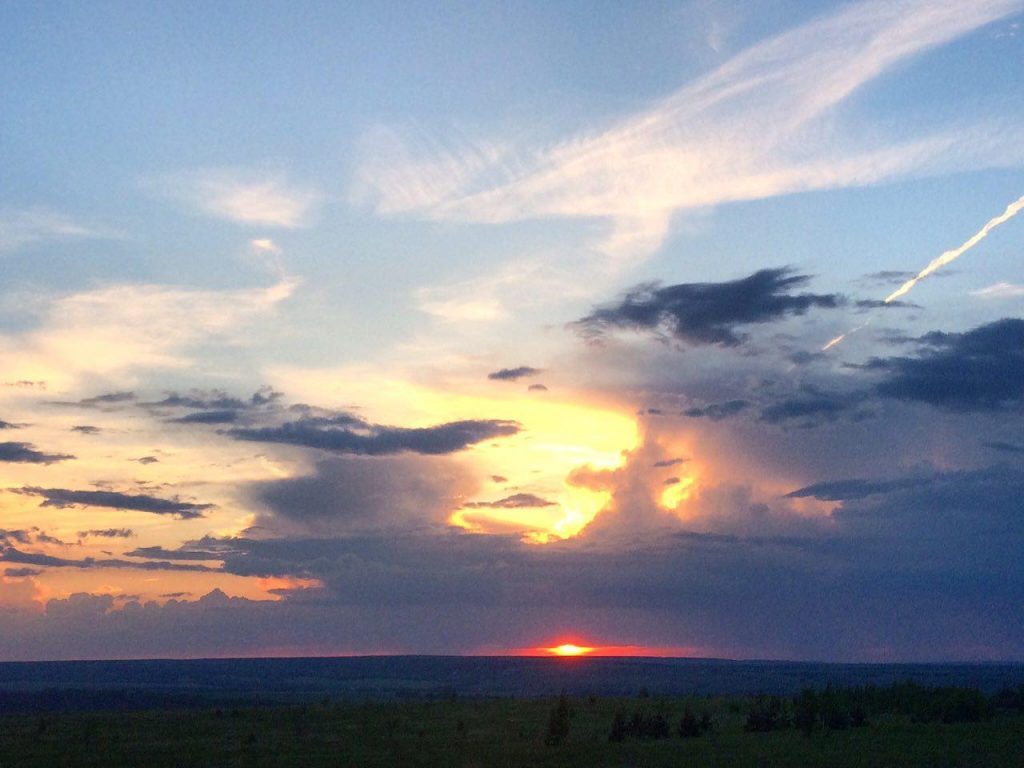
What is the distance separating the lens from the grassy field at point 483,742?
3491 cm

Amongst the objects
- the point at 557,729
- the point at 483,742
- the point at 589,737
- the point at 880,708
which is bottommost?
the point at 483,742

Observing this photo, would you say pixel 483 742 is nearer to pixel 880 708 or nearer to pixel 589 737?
pixel 589 737

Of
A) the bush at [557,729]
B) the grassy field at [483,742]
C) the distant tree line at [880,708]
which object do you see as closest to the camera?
the grassy field at [483,742]

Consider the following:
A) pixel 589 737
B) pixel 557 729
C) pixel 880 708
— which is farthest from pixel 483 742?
pixel 880 708

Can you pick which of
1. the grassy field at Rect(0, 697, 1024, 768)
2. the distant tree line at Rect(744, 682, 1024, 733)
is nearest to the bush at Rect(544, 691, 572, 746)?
the grassy field at Rect(0, 697, 1024, 768)

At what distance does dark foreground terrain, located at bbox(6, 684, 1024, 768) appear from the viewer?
116 feet

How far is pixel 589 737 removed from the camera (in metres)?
42.6

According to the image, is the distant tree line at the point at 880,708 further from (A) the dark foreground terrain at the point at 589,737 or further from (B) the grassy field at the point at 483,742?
(B) the grassy field at the point at 483,742

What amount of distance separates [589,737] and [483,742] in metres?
4.14

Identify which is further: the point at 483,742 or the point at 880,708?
the point at 880,708

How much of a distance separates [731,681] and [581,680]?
29.1 meters

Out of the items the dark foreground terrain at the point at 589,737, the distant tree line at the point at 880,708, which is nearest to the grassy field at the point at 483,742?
the dark foreground terrain at the point at 589,737

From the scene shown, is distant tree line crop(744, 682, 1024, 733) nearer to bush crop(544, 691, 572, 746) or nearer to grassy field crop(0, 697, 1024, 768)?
grassy field crop(0, 697, 1024, 768)

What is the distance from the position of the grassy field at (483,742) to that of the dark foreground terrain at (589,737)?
62mm
